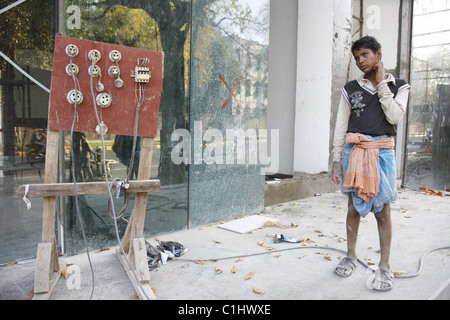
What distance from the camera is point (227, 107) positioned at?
5062 millimetres

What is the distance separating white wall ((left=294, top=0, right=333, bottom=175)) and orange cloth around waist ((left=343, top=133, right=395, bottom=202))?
4.29 m

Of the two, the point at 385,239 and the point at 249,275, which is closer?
the point at 385,239

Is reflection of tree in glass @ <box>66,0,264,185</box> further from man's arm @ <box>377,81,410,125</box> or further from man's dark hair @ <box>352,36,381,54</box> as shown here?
man's arm @ <box>377,81,410,125</box>

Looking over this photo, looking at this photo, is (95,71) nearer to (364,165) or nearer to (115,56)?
(115,56)

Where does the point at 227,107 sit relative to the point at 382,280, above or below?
above

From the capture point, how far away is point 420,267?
3.33 metres

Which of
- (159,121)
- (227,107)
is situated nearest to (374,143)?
(227,107)

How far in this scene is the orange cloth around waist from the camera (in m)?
2.98

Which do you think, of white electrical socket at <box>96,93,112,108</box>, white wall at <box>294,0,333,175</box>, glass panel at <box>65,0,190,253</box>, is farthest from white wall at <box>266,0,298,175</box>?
white electrical socket at <box>96,93,112,108</box>

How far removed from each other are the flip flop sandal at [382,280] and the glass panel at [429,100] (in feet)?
21.0

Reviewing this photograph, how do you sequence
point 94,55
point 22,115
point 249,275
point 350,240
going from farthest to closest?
point 22,115 < point 350,240 < point 249,275 < point 94,55

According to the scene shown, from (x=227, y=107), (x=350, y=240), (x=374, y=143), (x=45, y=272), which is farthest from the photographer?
(x=227, y=107)

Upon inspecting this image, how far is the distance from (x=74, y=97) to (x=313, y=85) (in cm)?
574
